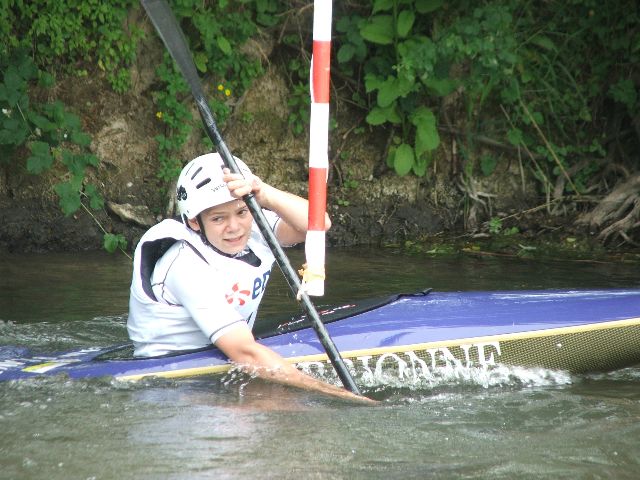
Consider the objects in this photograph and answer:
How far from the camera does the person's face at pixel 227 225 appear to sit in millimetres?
3924

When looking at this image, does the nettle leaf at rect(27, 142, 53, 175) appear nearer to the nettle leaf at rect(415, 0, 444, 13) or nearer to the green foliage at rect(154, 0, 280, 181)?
the green foliage at rect(154, 0, 280, 181)

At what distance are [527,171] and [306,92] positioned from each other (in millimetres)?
1898

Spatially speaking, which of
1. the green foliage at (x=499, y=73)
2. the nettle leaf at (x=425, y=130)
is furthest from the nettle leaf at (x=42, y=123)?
the nettle leaf at (x=425, y=130)

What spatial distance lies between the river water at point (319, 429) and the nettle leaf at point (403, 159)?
11.3ft

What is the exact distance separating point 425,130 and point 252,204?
4.02 m

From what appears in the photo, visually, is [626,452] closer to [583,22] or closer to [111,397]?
[111,397]

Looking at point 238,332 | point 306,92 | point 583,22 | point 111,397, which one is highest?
point 583,22

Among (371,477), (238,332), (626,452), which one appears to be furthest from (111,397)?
(626,452)

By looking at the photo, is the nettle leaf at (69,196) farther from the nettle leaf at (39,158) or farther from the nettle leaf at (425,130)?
the nettle leaf at (425,130)

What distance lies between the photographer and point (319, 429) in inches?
142

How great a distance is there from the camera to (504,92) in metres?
7.94

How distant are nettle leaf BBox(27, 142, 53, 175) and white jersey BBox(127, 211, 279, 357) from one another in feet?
8.41

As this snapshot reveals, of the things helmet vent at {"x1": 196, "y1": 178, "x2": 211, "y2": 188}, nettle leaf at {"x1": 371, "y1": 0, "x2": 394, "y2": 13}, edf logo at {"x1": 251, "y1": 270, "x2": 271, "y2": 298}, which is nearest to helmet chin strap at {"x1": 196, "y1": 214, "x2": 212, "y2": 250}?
helmet vent at {"x1": 196, "y1": 178, "x2": 211, "y2": 188}

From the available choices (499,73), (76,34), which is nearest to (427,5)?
(499,73)
